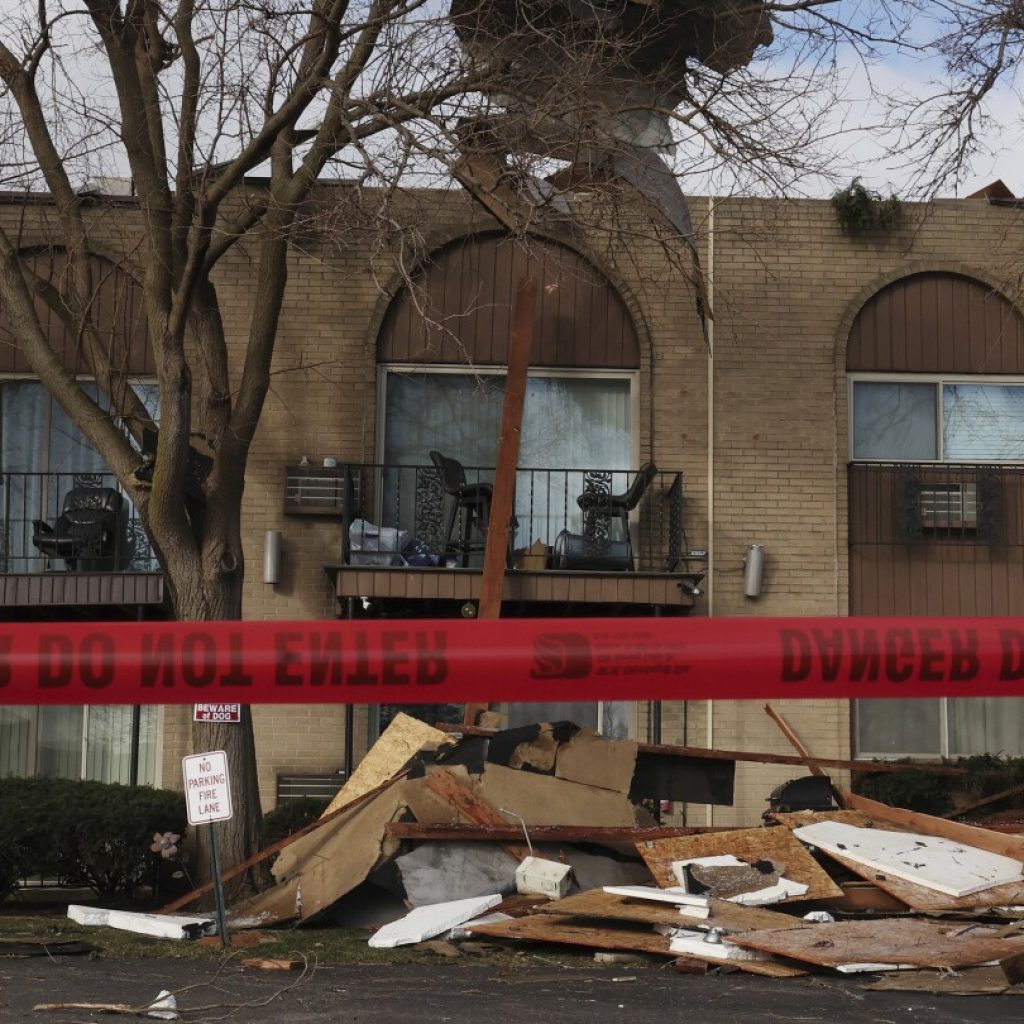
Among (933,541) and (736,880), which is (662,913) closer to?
(736,880)

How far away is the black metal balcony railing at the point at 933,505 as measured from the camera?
15.6m

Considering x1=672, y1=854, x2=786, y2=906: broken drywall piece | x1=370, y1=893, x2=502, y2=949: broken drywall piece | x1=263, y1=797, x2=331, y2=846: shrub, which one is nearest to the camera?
x1=370, y1=893, x2=502, y2=949: broken drywall piece

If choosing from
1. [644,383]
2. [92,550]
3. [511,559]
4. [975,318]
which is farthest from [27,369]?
[975,318]

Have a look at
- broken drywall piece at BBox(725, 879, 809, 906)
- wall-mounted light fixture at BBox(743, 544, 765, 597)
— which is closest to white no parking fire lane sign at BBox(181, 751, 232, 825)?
broken drywall piece at BBox(725, 879, 809, 906)

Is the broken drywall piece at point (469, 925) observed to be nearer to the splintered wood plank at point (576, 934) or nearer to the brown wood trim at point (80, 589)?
the splintered wood plank at point (576, 934)

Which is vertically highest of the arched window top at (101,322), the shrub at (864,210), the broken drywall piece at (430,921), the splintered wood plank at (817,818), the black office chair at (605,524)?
the shrub at (864,210)

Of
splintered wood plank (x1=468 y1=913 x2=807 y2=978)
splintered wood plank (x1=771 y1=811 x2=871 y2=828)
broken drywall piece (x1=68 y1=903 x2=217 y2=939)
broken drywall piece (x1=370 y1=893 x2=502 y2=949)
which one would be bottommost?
broken drywall piece (x1=68 y1=903 x2=217 y2=939)

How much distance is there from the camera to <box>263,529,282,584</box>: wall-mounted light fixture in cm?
1520

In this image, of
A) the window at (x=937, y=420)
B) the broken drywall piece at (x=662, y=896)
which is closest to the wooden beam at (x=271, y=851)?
the broken drywall piece at (x=662, y=896)

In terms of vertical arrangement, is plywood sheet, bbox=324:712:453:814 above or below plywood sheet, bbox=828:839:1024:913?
above

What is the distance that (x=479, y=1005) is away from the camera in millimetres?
6629

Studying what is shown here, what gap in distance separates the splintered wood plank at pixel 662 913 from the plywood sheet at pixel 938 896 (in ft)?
3.17

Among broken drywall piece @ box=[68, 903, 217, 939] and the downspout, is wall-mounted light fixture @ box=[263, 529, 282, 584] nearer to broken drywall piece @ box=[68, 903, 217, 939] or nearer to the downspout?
the downspout

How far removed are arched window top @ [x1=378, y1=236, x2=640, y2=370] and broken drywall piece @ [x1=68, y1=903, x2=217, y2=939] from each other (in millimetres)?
7054
